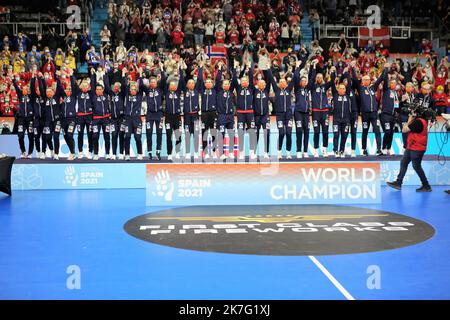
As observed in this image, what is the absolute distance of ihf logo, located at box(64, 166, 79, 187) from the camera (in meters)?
14.9

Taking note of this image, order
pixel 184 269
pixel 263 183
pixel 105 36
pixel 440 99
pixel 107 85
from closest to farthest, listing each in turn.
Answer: pixel 184 269
pixel 263 183
pixel 107 85
pixel 440 99
pixel 105 36

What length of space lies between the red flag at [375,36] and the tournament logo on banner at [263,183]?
15.2 meters

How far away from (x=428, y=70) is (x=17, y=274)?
2002 centimetres

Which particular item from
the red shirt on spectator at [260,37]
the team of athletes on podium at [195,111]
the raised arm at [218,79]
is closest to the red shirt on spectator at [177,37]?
the red shirt on spectator at [260,37]

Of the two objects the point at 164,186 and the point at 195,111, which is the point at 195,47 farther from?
the point at 164,186

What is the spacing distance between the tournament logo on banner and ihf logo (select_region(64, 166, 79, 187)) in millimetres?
Result: 3472

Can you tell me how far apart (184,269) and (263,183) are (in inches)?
210

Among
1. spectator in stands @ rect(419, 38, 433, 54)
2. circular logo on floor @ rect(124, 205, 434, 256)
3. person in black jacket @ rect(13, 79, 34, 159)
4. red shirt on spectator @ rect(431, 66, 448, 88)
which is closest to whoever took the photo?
circular logo on floor @ rect(124, 205, 434, 256)

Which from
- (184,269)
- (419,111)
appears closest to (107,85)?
(419,111)

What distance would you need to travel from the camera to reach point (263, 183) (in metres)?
12.5

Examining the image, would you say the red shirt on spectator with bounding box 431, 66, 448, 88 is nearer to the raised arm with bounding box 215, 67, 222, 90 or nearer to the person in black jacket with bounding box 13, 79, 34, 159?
the raised arm with bounding box 215, 67, 222, 90

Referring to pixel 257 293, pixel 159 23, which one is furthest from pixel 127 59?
pixel 257 293

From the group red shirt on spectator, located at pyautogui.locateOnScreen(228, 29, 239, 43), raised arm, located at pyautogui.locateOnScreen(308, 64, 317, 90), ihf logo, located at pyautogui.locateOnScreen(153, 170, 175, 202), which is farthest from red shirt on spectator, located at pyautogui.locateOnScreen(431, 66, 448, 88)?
ihf logo, located at pyautogui.locateOnScreen(153, 170, 175, 202)
